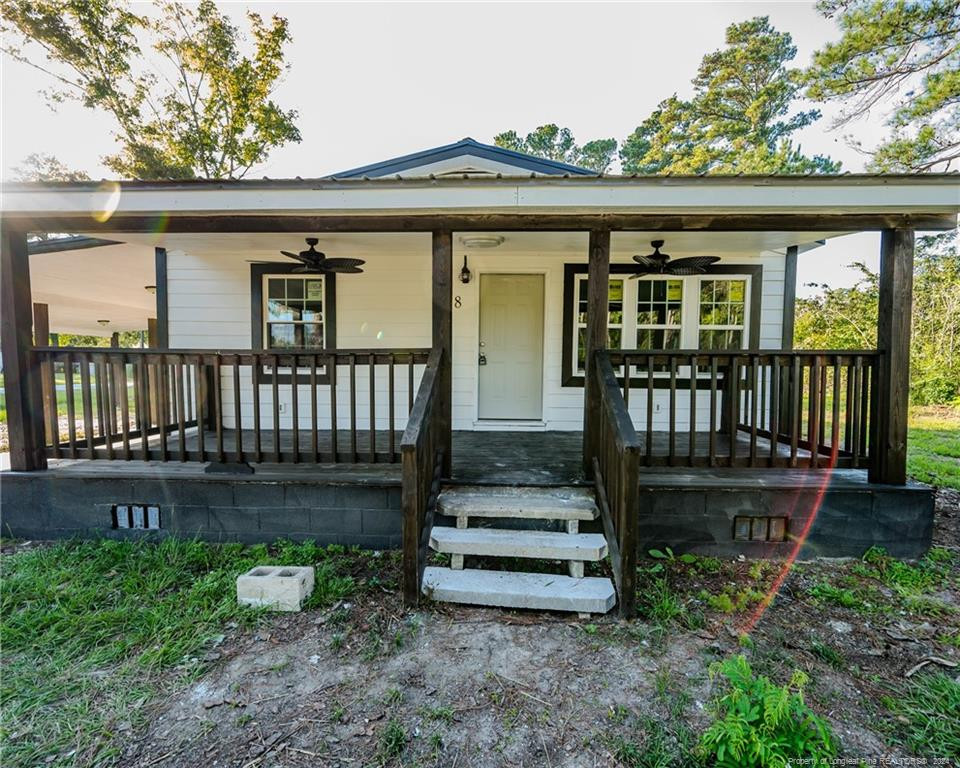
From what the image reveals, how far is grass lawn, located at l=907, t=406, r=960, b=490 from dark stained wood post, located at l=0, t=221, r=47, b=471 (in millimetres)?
Result: 8754

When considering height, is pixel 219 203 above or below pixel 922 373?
above

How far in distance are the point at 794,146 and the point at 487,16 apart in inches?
505

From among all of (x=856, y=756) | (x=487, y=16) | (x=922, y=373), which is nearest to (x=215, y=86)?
(x=487, y=16)

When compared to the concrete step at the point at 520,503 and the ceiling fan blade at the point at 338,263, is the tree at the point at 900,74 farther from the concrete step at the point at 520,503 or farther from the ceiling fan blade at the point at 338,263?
the concrete step at the point at 520,503

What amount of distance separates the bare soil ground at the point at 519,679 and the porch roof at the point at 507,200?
2.66 meters

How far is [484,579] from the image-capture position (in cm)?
300

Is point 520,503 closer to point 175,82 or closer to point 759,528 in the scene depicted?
point 759,528

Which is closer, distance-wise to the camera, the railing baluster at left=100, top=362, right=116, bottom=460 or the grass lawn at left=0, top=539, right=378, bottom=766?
the grass lawn at left=0, top=539, right=378, bottom=766

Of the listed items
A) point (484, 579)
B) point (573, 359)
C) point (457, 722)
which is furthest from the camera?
point (573, 359)

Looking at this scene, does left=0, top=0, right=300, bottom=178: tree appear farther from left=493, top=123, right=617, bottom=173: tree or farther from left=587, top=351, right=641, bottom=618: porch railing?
left=587, top=351, right=641, bottom=618: porch railing

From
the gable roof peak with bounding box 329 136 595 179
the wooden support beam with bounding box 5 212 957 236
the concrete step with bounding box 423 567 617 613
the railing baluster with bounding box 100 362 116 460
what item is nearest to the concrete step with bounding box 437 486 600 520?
the concrete step with bounding box 423 567 617 613

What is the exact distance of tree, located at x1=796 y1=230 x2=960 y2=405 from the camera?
1195 cm

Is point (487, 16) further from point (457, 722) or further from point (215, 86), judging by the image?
point (215, 86)

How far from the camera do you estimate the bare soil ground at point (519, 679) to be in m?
1.90
